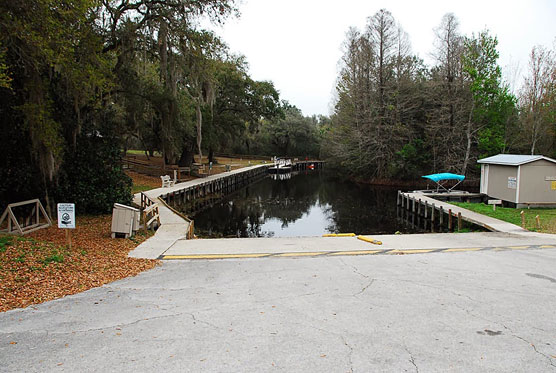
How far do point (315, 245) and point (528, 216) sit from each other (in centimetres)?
1244

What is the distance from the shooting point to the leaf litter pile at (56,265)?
5945 millimetres

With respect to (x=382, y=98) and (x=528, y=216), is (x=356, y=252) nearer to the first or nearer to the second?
(x=528, y=216)

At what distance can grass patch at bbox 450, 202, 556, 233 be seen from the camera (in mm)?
14648

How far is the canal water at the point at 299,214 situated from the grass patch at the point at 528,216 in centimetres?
348

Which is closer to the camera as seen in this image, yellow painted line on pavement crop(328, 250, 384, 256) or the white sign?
the white sign

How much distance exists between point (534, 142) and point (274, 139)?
158 feet

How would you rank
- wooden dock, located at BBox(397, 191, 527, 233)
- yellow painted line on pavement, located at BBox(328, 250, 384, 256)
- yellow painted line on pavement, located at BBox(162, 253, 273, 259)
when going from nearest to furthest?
yellow painted line on pavement, located at BBox(162, 253, 273, 259), yellow painted line on pavement, located at BBox(328, 250, 384, 256), wooden dock, located at BBox(397, 191, 527, 233)

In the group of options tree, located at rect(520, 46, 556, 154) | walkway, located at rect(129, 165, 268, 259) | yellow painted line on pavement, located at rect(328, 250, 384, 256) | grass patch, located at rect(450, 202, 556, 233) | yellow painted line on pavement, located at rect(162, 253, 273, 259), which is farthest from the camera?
tree, located at rect(520, 46, 556, 154)

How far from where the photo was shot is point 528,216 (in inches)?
685

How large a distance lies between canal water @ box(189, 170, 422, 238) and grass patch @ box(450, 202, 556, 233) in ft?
11.4

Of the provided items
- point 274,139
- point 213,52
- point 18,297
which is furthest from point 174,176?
point 274,139

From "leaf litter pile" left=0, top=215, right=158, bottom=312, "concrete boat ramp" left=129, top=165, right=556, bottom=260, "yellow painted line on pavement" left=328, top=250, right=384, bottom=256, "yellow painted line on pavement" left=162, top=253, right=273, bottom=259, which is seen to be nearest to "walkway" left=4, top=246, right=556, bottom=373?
"leaf litter pile" left=0, top=215, right=158, bottom=312

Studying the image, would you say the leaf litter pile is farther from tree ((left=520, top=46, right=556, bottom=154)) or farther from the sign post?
tree ((left=520, top=46, right=556, bottom=154))

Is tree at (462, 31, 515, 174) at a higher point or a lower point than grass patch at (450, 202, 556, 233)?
higher
